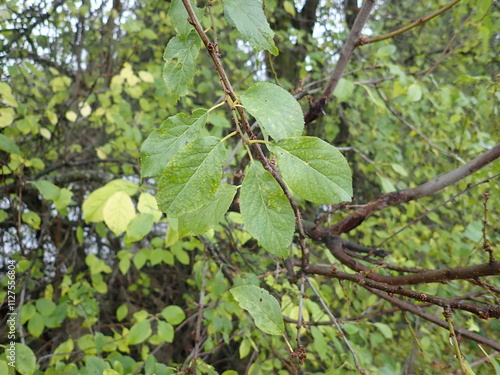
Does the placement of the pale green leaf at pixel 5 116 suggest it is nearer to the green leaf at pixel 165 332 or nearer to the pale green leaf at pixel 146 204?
the pale green leaf at pixel 146 204

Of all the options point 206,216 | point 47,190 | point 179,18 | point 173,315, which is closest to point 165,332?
point 173,315

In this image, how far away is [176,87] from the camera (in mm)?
729

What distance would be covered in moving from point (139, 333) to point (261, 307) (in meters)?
1.00

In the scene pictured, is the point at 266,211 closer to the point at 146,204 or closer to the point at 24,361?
the point at 146,204

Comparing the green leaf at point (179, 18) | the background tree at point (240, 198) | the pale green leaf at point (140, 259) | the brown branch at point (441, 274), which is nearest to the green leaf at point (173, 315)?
the background tree at point (240, 198)

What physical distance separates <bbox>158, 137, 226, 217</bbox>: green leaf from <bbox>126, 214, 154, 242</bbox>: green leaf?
24.6 inches

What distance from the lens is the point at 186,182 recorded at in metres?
0.55

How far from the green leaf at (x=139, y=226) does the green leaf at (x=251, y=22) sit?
0.72 meters

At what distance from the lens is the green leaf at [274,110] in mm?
571

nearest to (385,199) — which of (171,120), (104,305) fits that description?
(171,120)

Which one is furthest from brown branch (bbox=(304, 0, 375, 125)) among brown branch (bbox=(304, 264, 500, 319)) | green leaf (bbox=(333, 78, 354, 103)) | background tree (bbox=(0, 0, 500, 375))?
brown branch (bbox=(304, 264, 500, 319))

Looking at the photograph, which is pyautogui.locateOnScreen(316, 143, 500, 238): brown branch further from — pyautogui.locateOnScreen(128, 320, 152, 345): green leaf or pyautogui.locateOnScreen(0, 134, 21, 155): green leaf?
pyautogui.locateOnScreen(0, 134, 21, 155): green leaf

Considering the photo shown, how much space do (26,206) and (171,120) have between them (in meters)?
2.28

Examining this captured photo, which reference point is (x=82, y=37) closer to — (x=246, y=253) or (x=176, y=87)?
(x=246, y=253)
